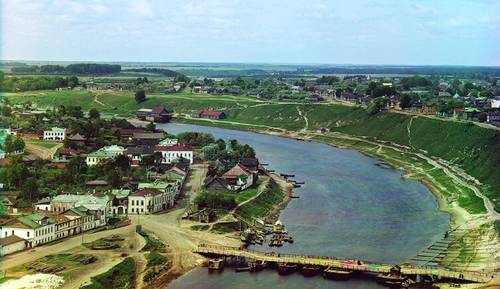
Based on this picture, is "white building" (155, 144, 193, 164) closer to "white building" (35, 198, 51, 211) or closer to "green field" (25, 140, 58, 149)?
"green field" (25, 140, 58, 149)

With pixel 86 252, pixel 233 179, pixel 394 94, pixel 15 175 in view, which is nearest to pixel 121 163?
pixel 15 175

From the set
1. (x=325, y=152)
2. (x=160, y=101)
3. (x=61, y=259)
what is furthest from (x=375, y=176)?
(x=160, y=101)

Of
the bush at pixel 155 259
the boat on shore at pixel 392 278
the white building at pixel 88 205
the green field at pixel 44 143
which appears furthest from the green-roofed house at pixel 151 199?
the green field at pixel 44 143

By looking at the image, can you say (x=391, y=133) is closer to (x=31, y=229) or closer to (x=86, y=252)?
(x=86, y=252)

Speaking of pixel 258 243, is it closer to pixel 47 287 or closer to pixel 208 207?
pixel 208 207

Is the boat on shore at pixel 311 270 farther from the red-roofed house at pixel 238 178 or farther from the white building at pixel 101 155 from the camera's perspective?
the white building at pixel 101 155

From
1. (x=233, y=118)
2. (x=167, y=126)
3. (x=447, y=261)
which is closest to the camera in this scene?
(x=447, y=261)
